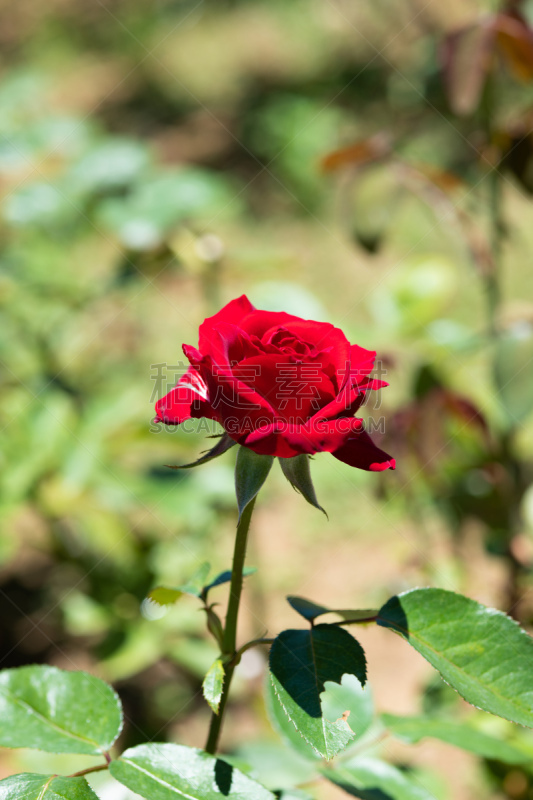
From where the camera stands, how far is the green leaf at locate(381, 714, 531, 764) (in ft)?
2.49

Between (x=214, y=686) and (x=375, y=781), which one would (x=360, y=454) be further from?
(x=375, y=781)

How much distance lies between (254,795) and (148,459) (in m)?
1.68

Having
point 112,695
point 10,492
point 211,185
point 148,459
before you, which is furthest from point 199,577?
point 148,459

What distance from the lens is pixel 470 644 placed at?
21.9 inches

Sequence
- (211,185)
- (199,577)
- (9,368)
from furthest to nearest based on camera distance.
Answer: (9,368) → (211,185) → (199,577)

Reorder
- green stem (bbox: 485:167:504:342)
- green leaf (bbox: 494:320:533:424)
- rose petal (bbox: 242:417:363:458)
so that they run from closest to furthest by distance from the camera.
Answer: rose petal (bbox: 242:417:363:458) < green leaf (bbox: 494:320:533:424) < green stem (bbox: 485:167:504:342)

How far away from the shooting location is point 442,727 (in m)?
0.79

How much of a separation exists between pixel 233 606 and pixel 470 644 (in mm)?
181

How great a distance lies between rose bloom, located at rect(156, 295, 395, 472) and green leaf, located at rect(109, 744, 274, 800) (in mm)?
250

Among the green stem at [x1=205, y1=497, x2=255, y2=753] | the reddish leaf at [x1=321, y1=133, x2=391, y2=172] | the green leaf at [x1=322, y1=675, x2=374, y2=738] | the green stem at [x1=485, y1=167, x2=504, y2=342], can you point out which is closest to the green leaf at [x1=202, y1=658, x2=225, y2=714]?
the green stem at [x1=205, y1=497, x2=255, y2=753]

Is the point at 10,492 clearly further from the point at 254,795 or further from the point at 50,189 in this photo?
the point at 254,795

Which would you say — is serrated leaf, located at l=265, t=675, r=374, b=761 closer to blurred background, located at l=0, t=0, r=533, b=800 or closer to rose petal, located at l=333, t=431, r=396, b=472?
blurred background, located at l=0, t=0, r=533, b=800

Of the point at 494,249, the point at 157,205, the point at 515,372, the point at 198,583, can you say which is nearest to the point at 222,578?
the point at 198,583

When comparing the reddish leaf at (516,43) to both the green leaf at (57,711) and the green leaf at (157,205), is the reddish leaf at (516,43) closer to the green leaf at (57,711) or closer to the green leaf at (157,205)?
the green leaf at (157,205)
